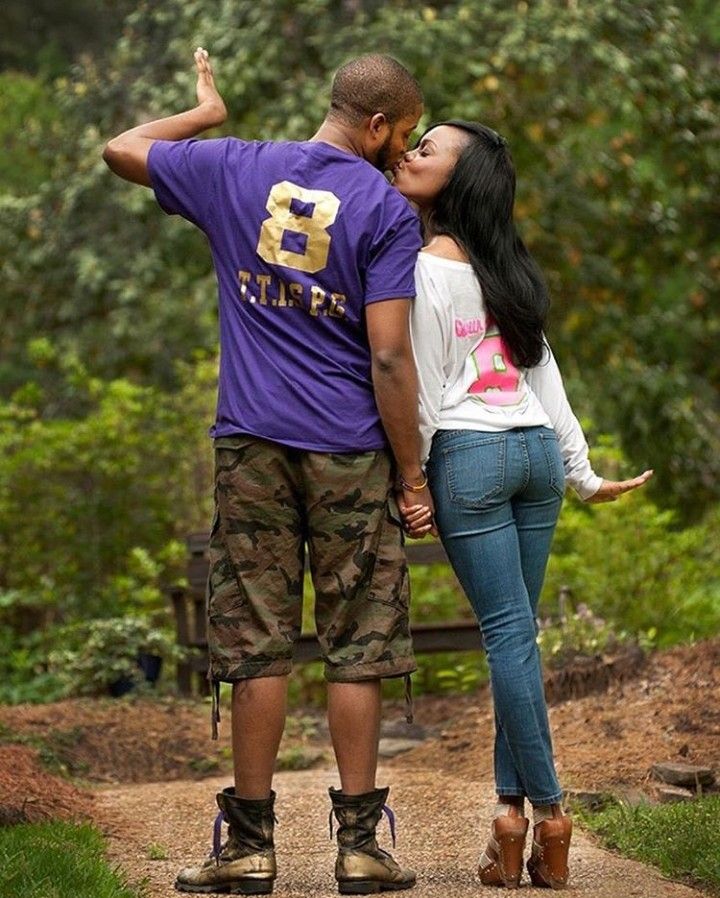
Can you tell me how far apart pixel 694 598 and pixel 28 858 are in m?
5.70

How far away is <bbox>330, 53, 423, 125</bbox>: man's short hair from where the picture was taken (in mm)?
4145

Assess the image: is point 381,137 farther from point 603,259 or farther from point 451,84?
point 603,259

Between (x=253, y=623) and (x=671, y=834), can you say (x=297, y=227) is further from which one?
(x=671, y=834)

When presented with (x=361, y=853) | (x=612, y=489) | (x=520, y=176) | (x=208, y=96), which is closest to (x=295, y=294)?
(x=208, y=96)

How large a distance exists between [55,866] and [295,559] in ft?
3.23

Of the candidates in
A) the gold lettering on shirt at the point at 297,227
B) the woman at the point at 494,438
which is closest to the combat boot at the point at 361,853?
the woman at the point at 494,438

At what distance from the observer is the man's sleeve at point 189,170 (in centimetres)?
415

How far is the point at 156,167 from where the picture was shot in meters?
4.17

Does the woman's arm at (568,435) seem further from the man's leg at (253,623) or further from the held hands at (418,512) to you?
the man's leg at (253,623)

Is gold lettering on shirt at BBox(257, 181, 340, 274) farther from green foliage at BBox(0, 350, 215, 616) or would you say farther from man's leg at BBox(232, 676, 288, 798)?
green foliage at BBox(0, 350, 215, 616)

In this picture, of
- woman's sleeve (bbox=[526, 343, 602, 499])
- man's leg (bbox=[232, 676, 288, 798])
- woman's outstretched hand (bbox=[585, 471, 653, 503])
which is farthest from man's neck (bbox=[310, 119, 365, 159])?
man's leg (bbox=[232, 676, 288, 798])

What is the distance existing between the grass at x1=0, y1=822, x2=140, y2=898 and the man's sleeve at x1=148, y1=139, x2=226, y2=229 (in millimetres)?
1634

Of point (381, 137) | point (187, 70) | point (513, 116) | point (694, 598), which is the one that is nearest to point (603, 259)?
point (513, 116)

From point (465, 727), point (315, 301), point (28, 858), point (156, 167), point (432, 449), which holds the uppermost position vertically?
point (156, 167)
